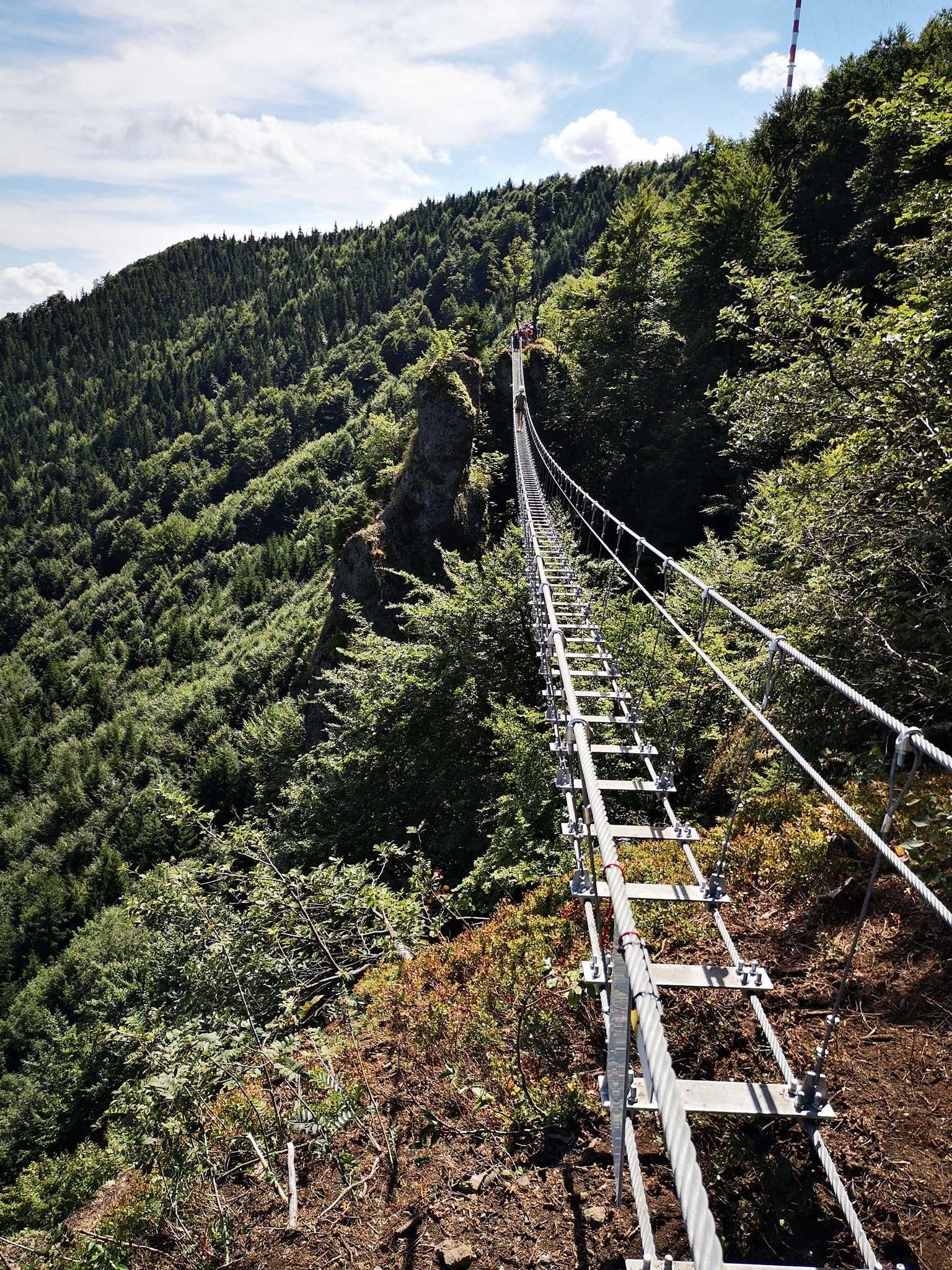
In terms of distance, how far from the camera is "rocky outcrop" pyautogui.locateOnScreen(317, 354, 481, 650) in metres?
23.7

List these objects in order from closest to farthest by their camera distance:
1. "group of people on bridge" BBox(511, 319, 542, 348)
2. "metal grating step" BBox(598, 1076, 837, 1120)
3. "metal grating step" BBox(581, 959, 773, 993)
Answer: "metal grating step" BBox(598, 1076, 837, 1120) < "metal grating step" BBox(581, 959, 773, 993) < "group of people on bridge" BBox(511, 319, 542, 348)

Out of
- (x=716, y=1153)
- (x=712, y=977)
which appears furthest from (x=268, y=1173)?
(x=712, y=977)

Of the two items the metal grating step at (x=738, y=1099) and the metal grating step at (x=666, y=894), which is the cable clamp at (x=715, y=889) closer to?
the metal grating step at (x=666, y=894)

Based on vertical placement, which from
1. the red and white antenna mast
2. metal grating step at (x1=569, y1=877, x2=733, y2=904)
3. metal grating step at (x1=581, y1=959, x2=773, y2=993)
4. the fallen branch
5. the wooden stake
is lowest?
the fallen branch

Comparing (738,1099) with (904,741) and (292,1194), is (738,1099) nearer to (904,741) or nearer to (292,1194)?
(904,741)

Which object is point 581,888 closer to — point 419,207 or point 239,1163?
point 239,1163

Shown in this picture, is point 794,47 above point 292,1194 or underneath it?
above

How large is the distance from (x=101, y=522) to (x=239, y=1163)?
5523 inches

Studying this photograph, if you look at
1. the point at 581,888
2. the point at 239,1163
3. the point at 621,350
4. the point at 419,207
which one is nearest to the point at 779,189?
the point at 621,350

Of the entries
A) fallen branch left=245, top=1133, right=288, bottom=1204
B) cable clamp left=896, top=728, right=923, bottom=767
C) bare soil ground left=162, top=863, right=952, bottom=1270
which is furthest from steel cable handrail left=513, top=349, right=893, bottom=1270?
fallen branch left=245, top=1133, right=288, bottom=1204

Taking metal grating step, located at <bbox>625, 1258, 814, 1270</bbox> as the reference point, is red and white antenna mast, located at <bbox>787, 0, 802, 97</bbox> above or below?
above

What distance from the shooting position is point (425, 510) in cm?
2397

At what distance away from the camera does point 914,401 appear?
601 centimetres

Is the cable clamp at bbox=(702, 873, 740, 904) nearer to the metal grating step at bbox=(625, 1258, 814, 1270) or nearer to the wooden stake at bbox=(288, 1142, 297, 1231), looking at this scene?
the metal grating step at bbox=(625, 1258, 814, 1270)
